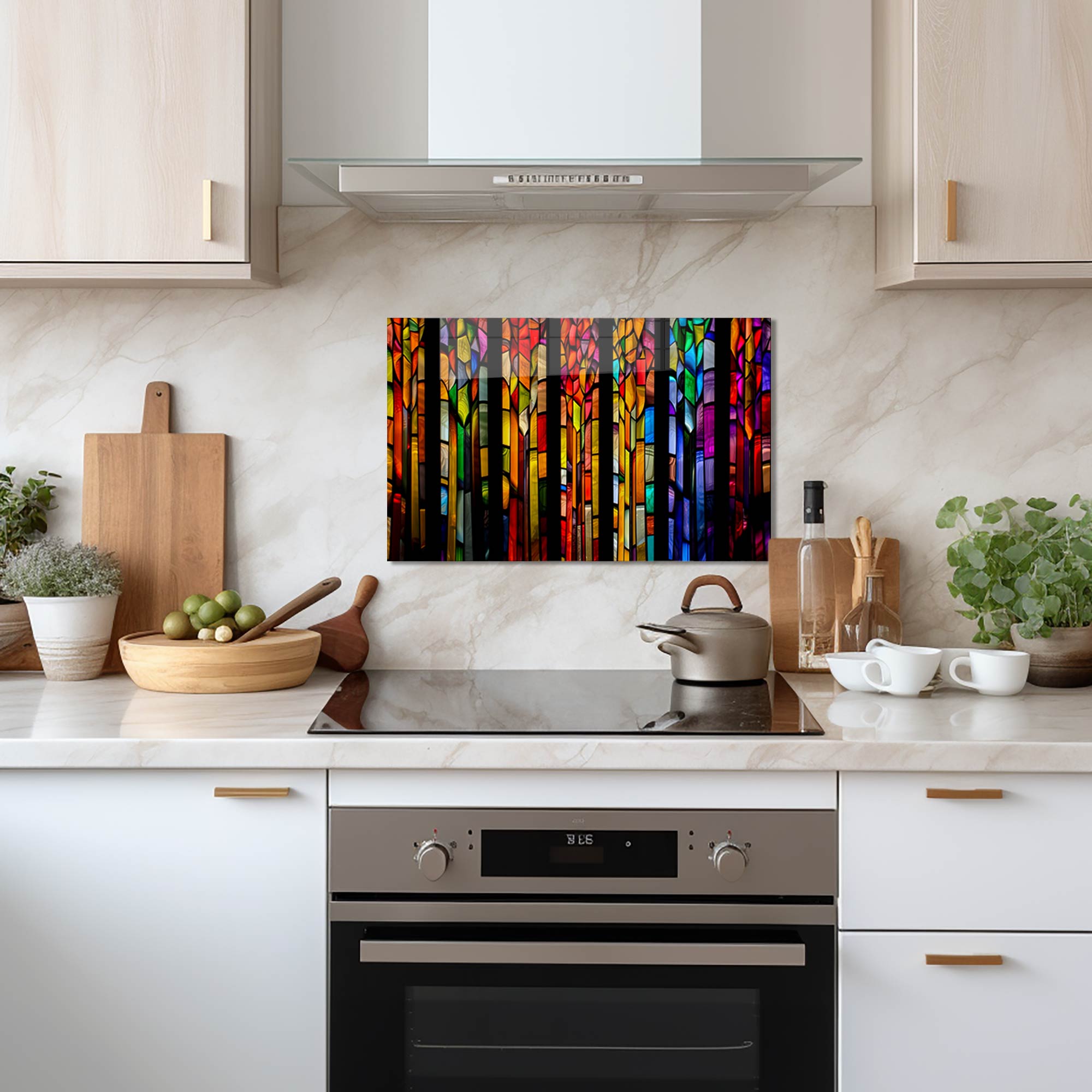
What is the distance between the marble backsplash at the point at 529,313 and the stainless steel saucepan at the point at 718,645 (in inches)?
8.9

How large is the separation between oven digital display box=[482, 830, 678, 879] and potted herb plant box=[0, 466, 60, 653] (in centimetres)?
109

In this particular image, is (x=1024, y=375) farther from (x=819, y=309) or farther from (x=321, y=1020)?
(x=321, y=1020)

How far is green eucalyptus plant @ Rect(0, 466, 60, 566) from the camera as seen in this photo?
2.23 meters

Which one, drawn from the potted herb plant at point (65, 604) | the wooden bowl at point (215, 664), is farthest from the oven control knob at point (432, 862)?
the potted herb plant at point (65, 604)

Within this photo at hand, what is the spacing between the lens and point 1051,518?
2.22 metres

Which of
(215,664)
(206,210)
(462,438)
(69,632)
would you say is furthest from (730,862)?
(206,210)

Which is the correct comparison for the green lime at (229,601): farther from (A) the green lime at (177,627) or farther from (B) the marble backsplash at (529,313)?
(B) the marble backsplash at (529,313)

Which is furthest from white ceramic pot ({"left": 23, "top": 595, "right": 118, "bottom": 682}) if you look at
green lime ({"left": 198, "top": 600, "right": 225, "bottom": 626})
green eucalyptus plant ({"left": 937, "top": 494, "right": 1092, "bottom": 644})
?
green eucalyptus plant ({"left": 937, "top": 494, "right": 1092, "bottom": 644})

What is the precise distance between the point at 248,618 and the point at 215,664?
151 mm

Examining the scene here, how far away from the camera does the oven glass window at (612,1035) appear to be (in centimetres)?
165

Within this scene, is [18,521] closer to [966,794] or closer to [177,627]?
[177,627]

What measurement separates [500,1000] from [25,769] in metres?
0.78

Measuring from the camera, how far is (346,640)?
2.27 meters

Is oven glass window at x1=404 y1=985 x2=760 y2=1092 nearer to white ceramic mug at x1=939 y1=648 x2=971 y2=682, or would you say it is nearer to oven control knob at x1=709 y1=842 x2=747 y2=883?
oven control knob at x1=709 y1=842 x2=747 y2=883
